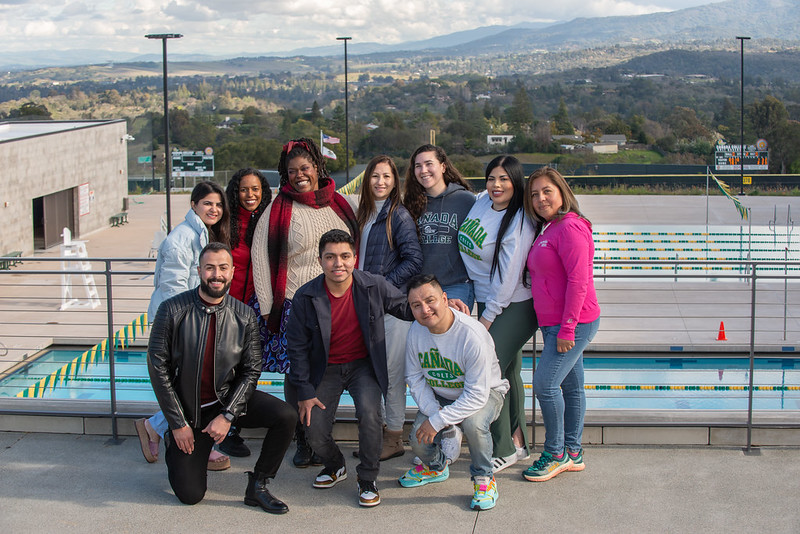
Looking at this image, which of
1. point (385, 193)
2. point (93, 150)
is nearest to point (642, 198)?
point (93, 150)

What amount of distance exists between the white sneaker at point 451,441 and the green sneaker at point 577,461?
2.09ft

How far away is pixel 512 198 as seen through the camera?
4.39 m

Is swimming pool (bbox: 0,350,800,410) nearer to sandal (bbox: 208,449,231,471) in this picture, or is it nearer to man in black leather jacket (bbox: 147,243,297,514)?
sandal (bbox: 208,449,231,471)

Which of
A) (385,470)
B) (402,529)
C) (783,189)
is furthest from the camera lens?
(783,189)

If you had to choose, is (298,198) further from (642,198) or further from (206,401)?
(642,198)

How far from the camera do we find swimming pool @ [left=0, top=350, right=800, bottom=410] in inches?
297

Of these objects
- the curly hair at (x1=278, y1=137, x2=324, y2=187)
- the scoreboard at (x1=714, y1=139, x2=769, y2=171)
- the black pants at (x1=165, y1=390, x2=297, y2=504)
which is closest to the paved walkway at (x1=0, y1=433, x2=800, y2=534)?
the black pants at (x1=165, y1=390, x2=297, y2=504)

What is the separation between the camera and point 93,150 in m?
26.2

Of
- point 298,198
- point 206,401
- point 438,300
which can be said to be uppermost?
point 298,198

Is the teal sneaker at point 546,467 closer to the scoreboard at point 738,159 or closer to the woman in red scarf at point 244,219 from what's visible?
the woman in red scarf at point 244,219

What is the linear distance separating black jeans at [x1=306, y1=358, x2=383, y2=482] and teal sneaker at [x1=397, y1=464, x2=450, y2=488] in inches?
7.2

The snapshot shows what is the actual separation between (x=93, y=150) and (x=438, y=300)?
24661 mm

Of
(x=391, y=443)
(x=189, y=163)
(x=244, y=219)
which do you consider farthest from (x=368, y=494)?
(x=189, y=163)

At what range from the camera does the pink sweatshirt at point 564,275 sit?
4.09m
